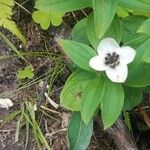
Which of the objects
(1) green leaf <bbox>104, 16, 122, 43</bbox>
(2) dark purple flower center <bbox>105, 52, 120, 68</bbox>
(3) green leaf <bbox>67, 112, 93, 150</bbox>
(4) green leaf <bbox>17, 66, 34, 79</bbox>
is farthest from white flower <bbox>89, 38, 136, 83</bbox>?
(4) green leaf <bbox>17, 66, 34, 79</bbox>

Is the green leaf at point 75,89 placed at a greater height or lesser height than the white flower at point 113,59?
lesser

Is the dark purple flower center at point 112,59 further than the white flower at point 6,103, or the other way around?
the white flower at point 6,103

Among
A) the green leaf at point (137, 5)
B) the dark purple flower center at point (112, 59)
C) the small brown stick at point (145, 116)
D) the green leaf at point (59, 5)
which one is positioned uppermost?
the green leaf at point (59, 5)

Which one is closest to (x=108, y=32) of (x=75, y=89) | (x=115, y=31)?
(x=115, y=31)

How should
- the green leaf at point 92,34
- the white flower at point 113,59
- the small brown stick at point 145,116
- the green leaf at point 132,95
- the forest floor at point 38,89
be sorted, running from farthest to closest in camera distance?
1. the small brown stick at point 145,116
2. the forest floor at point 38,89
3. the green leaf at point 132,95
4. the green leaf at point 92,34
5. the white flower at point 113,59

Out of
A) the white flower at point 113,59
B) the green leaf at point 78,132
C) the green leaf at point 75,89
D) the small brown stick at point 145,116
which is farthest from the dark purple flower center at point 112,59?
the small brown stick at point 145,116

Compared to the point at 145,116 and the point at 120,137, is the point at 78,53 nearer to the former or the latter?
the point at 120,137

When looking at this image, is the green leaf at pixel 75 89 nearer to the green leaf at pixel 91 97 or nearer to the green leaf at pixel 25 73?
the green leaf at pixel 91 97
